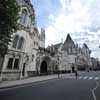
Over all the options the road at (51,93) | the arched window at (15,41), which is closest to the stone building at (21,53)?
the arched window at (15,41)

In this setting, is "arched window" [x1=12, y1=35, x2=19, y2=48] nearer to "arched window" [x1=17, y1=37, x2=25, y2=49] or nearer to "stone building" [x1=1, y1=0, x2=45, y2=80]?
"stone building" [x1=1, y1=0, x2=45, y2=80]

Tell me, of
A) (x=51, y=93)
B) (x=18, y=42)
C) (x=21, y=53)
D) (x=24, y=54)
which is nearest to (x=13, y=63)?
(x=21, y=53)

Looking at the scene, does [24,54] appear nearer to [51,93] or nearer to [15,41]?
[15,41]

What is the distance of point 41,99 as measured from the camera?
488 cm

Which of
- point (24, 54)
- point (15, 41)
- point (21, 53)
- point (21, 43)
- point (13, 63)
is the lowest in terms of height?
point (13, 63)

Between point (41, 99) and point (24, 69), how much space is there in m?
12.7

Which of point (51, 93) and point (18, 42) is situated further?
point (18, 42)

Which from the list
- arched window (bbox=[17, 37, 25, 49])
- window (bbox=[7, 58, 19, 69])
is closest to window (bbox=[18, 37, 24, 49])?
arched window (bbox=[17, 37, 25, 49])

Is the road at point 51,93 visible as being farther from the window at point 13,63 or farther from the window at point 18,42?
the window at point 18,42

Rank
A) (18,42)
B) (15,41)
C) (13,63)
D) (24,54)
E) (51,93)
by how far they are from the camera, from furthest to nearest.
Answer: (24,54), (18,42), (15,41), (13,63), (51,93)

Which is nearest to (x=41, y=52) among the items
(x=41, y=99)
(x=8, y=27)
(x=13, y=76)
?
(x=13, y=76)

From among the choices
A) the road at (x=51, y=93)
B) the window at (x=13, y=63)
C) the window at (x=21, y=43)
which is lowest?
the road at (x=51, y=93)

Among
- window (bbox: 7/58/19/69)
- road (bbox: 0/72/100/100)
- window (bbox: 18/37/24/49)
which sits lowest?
road (bbox: 0/72/100/100)

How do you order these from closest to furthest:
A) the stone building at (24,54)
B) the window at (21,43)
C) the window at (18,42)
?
1. the stone building at (24,54)
2. the window at (18,42)
3. the window at (21,43)
